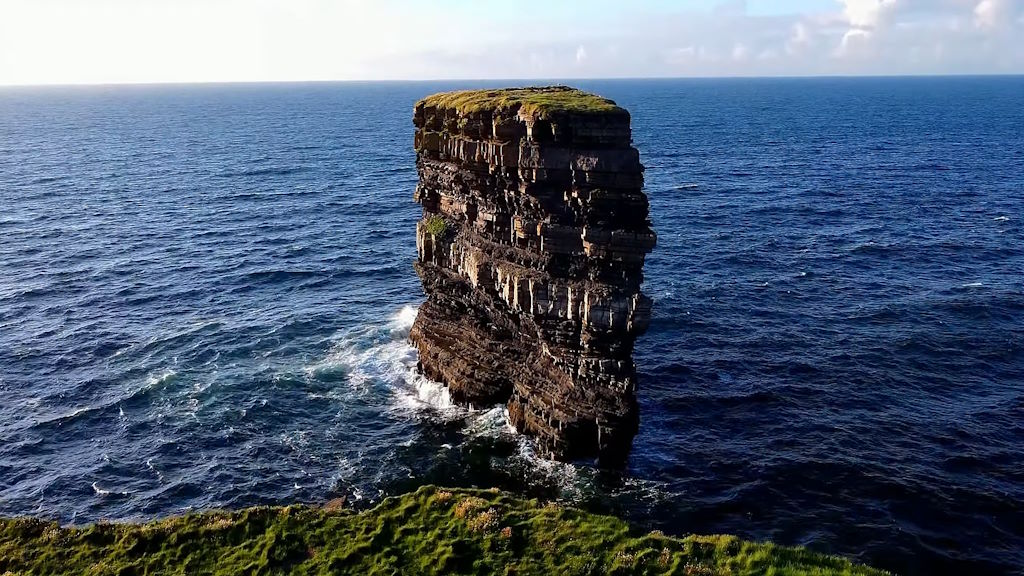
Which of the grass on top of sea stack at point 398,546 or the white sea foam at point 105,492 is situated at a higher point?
the grass on top of sea stack at point 398,546

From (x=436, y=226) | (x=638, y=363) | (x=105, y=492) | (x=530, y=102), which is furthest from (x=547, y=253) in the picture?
(x=105, y=492)

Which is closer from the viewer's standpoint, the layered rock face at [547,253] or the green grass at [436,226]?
the layered rock face at [547,253]

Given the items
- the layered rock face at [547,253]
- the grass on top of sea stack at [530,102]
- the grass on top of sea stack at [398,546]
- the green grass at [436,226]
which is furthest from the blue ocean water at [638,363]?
the grass on top of sea stack at [530,102]

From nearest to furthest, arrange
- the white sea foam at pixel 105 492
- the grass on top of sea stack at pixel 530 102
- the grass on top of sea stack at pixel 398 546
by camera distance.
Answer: the grass on top of sea stack at pixel 398 546 < the grass on top of sea stack at pixel 530 102 < the white sea foam at pixel 105 492

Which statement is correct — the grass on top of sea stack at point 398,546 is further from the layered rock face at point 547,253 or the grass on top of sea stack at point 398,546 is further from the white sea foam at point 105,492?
the layered rock face at point 547,253

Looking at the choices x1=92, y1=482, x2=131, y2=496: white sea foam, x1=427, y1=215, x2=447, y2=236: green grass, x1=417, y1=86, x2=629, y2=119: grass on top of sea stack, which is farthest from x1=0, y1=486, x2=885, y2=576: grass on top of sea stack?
x1=417, y1=86, x2=629, y2=119: grass on top of sea stack

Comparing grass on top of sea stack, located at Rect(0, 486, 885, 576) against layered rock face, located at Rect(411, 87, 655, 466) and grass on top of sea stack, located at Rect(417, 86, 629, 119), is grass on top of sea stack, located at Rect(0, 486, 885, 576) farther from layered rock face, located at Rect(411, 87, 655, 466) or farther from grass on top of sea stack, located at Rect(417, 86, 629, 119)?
grass on top of sea stack, located at Rect(417, 86, 629, 119)
